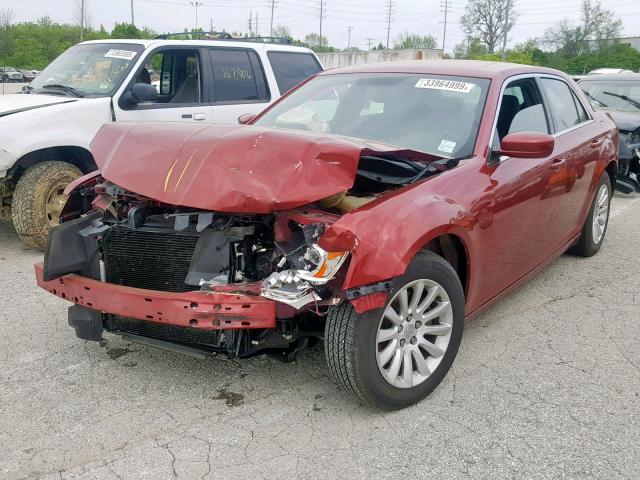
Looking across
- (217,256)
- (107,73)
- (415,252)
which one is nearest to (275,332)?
(217,256)

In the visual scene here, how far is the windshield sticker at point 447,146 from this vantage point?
3700 mm

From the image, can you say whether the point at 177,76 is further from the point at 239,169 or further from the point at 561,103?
the point at 239,169

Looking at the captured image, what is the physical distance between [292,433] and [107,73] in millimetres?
5120

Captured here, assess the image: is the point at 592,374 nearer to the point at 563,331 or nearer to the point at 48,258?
the point at 563,331

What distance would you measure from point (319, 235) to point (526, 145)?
142 centimetres

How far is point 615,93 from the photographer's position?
10.3 metres

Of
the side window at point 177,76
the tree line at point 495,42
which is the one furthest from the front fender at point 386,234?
the tree line at point 495,42

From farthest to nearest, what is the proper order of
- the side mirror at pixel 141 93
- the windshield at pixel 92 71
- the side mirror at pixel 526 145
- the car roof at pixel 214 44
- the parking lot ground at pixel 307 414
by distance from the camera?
the car roof at pixel 214 44 < the windshield at pixel 92 71 < the side mirror at pixel 141 93 < the side mirror at pixel 526 145 < the parking lot ground at pixel 307 414

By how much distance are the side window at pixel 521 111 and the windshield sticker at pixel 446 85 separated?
0.83 feet

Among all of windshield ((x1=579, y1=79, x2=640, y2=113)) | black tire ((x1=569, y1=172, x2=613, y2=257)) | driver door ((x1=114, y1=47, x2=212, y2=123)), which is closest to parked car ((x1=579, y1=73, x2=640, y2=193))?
windshield ((x1=579, y1=79, x2=640, y2=113))

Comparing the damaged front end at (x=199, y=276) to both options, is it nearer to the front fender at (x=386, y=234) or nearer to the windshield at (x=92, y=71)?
the front fender at (x=386, y=234)

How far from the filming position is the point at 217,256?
3043 mm

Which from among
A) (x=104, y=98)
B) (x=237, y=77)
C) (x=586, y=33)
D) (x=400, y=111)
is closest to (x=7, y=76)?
(x=237, y=77)

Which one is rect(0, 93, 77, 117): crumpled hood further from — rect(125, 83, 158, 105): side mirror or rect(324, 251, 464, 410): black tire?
rect(324, 251, 464, 410): black tire
